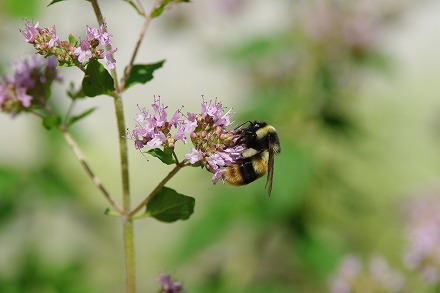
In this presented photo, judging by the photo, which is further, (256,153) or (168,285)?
(256,153)

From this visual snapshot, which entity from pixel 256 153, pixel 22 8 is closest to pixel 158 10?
pixel 256 153

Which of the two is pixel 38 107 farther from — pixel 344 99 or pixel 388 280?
pixel 344 99

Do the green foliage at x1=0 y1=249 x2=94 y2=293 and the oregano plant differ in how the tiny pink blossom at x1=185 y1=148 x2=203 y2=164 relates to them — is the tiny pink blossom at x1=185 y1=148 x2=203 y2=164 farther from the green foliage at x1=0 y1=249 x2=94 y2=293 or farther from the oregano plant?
the green foliage at x1=0 y1=249 x2=94 y2=293

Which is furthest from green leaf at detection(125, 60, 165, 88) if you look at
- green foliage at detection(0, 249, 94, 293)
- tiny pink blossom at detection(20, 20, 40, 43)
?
green foliage at detection(0, 249, 94, 293)

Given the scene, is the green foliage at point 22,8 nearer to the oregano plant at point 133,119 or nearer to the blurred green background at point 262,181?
the blurred green background at point 262,181

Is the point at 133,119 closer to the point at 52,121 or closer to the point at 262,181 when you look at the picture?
the point at 52,121
